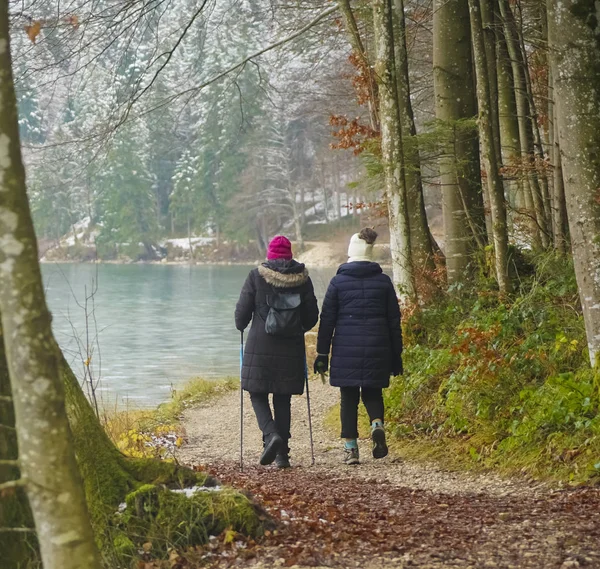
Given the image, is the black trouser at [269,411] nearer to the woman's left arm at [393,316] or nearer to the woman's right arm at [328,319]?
the woman's right arm at [328,319]

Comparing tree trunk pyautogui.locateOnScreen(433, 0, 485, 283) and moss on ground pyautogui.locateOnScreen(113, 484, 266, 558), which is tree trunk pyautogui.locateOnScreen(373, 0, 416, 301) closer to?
tree trunk pyautogui.locateOnScreen(433, 0, 485, 283)

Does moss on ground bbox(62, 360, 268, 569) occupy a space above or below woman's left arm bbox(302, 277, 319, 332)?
below

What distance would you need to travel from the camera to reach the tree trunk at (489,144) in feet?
25.7

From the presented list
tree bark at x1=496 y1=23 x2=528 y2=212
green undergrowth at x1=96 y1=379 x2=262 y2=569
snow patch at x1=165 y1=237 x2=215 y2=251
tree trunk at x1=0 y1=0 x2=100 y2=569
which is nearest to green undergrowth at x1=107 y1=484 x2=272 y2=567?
green undergrowth at x1=96 y1=379 x2=262 y2=569

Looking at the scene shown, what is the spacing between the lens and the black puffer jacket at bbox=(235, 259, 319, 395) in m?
6.58

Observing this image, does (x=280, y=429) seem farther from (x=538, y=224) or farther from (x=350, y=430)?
(x=538, y=224)

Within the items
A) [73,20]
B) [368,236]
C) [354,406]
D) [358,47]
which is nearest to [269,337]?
[354,406]

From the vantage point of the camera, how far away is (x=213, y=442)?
367 inches

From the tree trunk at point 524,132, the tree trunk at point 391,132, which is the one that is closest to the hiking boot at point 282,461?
the tree trunk at point 391,132

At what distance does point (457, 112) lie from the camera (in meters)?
A: 9.69

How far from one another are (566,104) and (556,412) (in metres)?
1.98

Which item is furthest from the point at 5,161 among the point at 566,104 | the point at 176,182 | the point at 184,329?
the point at 176,182

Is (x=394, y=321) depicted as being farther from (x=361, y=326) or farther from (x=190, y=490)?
(x=190, y=490)

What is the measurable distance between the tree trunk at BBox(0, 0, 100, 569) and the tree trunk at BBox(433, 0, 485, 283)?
740 cm
